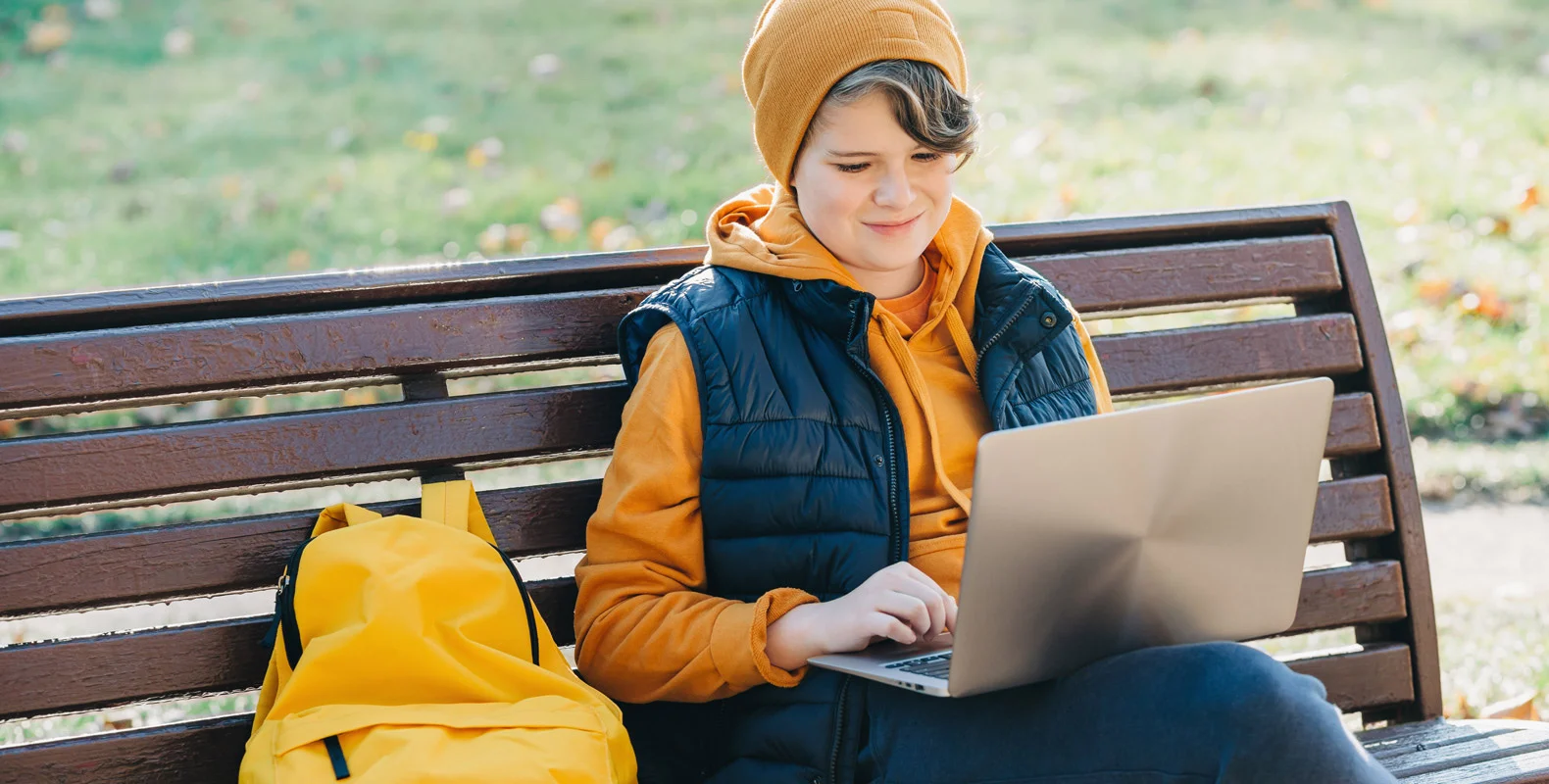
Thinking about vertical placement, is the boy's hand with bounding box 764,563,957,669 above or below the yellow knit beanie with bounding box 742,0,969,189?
below

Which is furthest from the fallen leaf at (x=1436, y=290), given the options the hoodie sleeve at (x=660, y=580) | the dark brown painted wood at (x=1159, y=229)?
the hoodie sleeve at (x=660, y=580)

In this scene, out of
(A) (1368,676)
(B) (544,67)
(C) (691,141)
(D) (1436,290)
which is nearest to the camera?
(A) (1368,676)

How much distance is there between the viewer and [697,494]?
7.41 feet

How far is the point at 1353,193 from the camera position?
6973 millimetres

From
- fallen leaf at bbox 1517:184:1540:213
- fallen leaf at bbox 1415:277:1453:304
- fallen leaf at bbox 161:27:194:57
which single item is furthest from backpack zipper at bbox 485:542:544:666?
fallen leaf at bbox 161:27:194:57

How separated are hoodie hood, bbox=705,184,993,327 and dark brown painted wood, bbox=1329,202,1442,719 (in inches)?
34.2

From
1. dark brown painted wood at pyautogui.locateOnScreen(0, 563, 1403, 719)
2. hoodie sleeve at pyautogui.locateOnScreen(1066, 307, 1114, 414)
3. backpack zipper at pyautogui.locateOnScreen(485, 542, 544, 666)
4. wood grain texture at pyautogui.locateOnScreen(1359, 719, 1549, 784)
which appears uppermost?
hoodie sleeve at pyautogui.locateOnScreen(1066, 307, 1114, 414)

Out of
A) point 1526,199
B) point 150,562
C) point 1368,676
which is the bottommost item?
point 150,562

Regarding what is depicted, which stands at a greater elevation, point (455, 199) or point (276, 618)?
point (276, 618)

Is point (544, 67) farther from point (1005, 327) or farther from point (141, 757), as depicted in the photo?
point (141, 757)

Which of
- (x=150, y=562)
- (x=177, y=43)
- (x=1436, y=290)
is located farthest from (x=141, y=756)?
(x=177, y=43)

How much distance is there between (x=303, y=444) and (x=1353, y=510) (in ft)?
6.10

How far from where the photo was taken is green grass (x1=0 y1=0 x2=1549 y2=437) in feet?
20.2

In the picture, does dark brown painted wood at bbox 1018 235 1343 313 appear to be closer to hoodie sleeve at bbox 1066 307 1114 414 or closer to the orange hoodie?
hoodie sleeve at bbox 1066 307 1114 414
